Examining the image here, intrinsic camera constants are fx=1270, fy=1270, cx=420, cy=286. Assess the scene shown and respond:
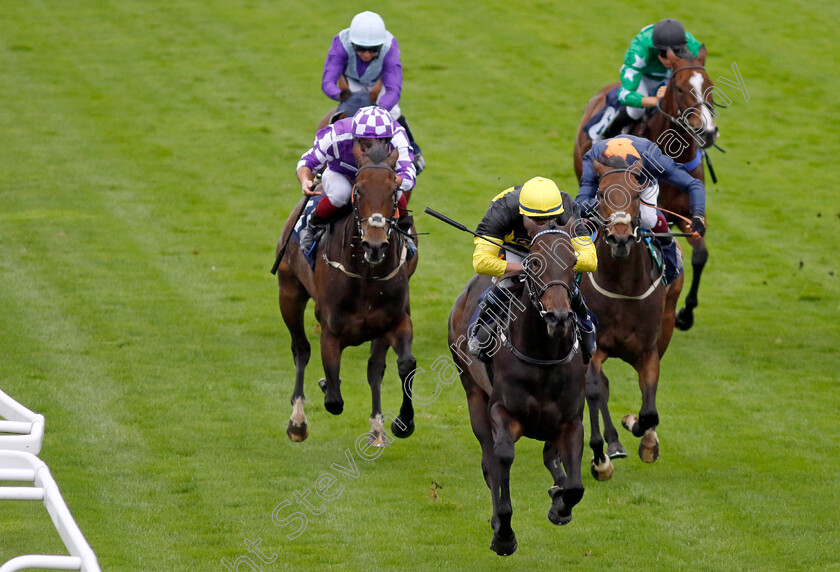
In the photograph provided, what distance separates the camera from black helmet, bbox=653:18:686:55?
1178cm

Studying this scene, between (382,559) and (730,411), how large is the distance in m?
4.81

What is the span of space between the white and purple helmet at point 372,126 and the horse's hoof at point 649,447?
2963 mm

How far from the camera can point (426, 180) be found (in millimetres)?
19109

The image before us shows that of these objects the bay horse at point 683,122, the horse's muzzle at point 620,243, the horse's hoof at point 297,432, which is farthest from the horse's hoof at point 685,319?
the horse's muzzle at point 620,243

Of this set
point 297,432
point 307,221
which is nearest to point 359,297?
point 307,221

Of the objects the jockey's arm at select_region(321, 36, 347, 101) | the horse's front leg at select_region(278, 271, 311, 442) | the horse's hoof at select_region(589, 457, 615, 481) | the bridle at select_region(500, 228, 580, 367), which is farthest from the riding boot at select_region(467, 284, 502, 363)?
the jockey's arm at select_region(321, 36, 347, 101)

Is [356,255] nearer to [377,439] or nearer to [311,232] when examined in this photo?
[311,232]

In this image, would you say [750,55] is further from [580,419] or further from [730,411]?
[580,419]

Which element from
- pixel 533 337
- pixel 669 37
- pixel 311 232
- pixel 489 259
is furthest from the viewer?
pixel 669 37

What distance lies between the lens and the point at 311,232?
384 inches

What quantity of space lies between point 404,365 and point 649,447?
198 cm

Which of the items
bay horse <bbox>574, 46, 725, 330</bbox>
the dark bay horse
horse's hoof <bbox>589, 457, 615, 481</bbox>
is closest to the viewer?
horse's hoof <bbox>589, 457, 615, 481</bbox>

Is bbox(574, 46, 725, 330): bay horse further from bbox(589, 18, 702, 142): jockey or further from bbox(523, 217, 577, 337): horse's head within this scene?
bbox(523, 217, 577, 337): horse's head

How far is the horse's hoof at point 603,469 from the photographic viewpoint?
9.48 m
